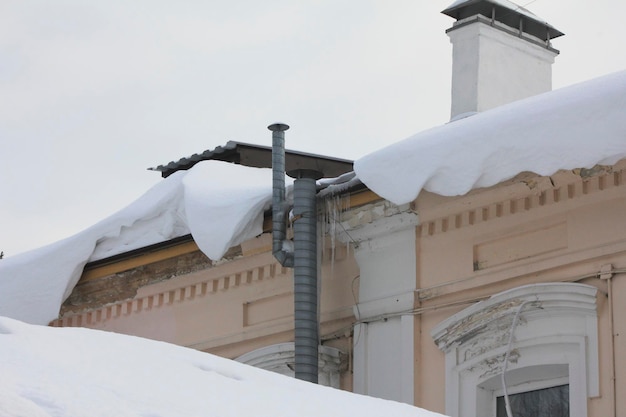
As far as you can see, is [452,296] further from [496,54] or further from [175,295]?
[496,54]

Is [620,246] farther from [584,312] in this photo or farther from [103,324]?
[103,324]

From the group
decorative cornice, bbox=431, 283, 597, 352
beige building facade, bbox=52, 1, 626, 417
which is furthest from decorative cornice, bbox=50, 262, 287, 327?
decorative cornice, bbox=431, 283, 597, 352

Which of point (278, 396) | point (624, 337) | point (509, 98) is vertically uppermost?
point (509, 98)

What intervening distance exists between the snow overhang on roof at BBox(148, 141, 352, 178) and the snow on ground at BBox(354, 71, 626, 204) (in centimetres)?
417

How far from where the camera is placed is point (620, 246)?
31.4 feet

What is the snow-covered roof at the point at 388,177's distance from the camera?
9.16 m

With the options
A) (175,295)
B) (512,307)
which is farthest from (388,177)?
(175,295)

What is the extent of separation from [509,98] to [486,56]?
41cm

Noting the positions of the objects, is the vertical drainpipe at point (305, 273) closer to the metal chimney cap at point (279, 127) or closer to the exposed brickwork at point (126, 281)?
the metal chimney cap at point (279, 127)

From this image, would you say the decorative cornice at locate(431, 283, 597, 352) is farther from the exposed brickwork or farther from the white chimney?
the white chimney

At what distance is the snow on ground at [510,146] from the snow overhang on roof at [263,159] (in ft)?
13.7

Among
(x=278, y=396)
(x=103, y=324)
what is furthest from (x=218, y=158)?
(x=278, y=396)

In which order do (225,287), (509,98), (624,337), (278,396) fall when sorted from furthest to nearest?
(509,98) < (225,287) < (624,337) < (278,396)

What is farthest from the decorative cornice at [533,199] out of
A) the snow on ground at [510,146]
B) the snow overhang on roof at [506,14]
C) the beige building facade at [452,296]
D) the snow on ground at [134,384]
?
the snow on ground at [134,384]
